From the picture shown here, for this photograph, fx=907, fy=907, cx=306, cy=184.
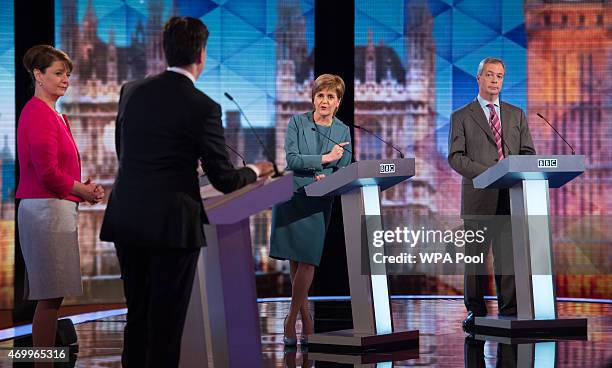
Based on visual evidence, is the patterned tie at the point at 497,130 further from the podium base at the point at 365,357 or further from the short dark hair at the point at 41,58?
the short dark hair at the point at 41,58

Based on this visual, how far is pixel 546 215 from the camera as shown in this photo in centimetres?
498

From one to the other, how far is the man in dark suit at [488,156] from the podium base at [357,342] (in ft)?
2.64

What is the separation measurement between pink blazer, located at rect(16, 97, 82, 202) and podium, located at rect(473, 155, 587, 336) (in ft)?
7.35

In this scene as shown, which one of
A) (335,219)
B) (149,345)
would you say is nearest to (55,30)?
(335,219)

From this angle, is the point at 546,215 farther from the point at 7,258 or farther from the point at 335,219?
the point at 7,258

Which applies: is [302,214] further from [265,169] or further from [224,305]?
[265,169]

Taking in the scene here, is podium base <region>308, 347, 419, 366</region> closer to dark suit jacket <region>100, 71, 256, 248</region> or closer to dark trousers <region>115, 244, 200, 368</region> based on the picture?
dark trousers <region>115, 244, 200, 368</region>

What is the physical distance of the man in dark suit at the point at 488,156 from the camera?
5336 mm

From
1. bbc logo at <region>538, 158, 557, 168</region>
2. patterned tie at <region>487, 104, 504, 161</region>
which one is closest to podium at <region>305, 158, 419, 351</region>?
bbc logo at <region>538, 158, 557, 168</region>

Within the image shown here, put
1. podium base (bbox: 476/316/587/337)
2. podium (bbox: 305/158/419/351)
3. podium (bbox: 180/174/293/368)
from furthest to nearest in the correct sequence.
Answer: podium base (bbox: 476/316/587/337) < podium (bbox: 305/158/419/351) < podium (bbox: 180/174/293/368)

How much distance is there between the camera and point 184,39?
2.95 metres

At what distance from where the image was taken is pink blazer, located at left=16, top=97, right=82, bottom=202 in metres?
3.86

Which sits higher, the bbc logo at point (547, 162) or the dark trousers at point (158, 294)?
the bbc logo at point (547, 162)

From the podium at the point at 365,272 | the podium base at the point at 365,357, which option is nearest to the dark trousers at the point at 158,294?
the podium base at the point at 365,357
